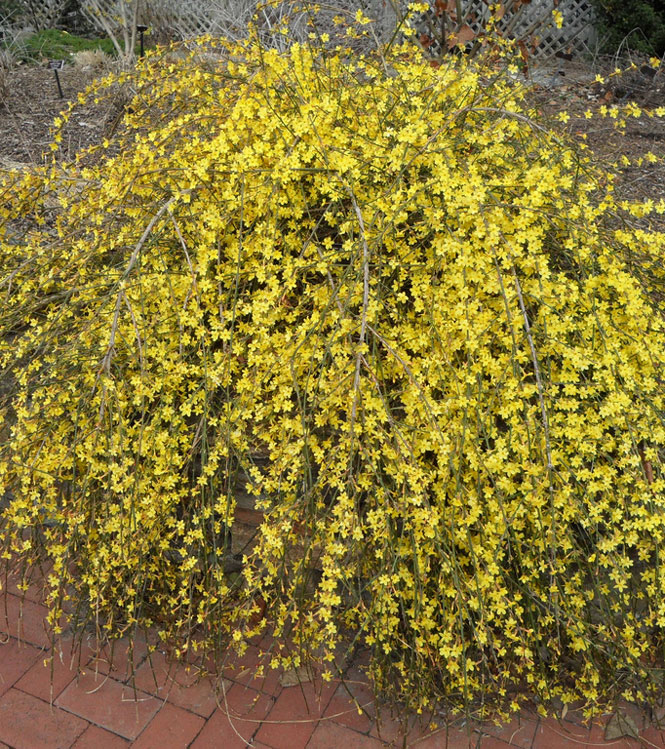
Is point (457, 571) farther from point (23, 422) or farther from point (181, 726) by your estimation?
point (23, 422)

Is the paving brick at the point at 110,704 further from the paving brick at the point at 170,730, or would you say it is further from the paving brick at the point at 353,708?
the paving brick at the point at 353,708

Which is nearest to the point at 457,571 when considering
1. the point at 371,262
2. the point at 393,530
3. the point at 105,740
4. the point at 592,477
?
the point at 393,530

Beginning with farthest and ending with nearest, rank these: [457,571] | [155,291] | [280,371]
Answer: [155,291], [280,371], [457,571]

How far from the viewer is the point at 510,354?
189 centimetres

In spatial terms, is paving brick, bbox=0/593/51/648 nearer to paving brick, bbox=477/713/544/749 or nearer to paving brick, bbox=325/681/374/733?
paving brick, bbox=325/681/374/733

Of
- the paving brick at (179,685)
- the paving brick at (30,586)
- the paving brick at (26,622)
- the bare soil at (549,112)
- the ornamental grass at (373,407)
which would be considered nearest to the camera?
the ornamental grass at (373,407)

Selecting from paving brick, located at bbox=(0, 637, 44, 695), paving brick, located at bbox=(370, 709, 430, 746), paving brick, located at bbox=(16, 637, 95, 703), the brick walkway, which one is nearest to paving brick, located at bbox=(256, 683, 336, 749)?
the brick walkway

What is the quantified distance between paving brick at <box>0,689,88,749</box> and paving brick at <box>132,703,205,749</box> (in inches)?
6.9

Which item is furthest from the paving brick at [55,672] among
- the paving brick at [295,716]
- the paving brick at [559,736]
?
the paving brick at [559,736]

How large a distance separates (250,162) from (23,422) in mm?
931

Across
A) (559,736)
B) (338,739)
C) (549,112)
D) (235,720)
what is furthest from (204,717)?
(549,112)

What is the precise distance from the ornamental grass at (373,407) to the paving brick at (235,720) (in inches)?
6.0

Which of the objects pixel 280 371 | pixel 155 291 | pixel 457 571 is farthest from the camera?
pixel 155 291

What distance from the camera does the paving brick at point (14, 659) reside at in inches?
83.3
